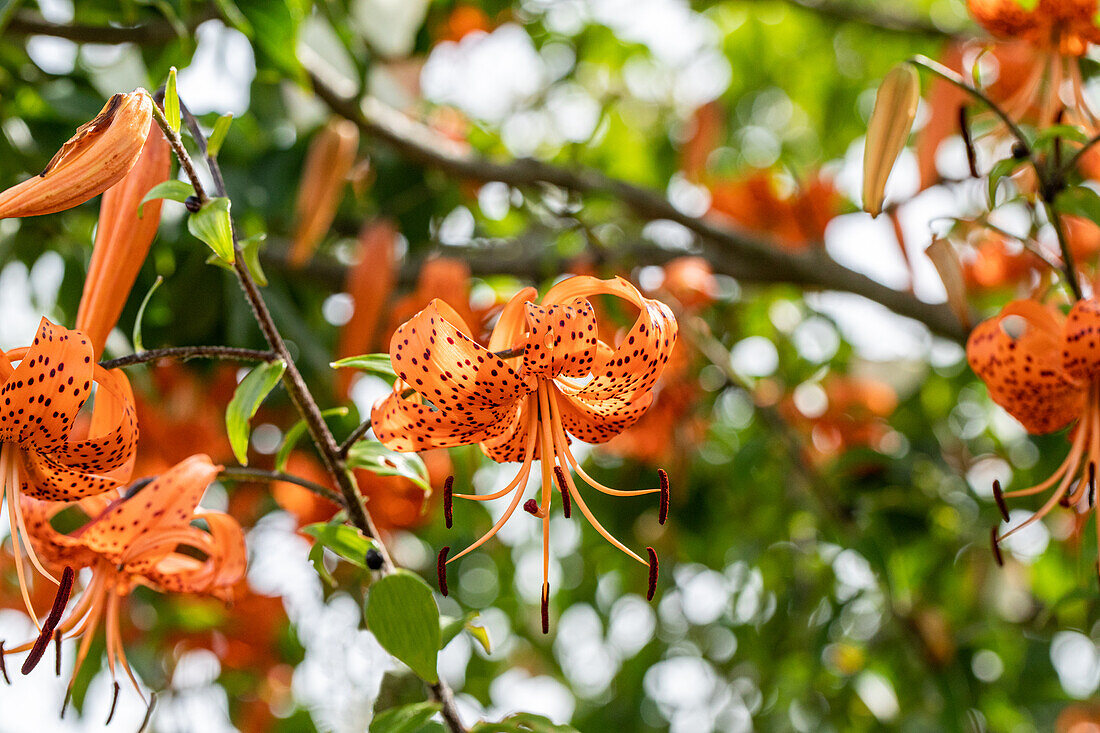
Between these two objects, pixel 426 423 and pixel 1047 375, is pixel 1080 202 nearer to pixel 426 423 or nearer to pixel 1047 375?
pixel 1047 375

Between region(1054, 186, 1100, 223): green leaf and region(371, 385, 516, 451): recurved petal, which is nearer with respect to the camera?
region(371, 385, 516, 451): recurved petal

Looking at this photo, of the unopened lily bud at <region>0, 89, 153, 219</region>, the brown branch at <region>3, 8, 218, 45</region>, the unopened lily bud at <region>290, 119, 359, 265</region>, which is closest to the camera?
the unopened lily bud at <region>0, 89, 153, 219</region>

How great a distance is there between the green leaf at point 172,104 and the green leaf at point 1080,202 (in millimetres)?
802

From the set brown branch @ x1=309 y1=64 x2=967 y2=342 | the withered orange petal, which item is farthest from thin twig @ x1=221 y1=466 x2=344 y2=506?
brown branch @ x1=309 y1=64 x2=967 y2=342

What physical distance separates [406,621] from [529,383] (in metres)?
0.21

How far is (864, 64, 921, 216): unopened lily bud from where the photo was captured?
0.92 metres

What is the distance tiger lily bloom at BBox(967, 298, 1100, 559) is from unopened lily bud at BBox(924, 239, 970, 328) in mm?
50

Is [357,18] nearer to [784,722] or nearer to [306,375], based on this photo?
[306,375]

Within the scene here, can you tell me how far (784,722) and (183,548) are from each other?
3.86 feet

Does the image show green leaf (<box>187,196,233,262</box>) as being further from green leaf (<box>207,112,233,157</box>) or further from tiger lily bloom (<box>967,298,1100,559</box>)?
tiger lily bloom (<box>967,298,1100,559</box>)

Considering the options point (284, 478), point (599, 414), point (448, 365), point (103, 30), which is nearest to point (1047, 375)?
point (599, 414)

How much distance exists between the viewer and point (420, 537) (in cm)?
189

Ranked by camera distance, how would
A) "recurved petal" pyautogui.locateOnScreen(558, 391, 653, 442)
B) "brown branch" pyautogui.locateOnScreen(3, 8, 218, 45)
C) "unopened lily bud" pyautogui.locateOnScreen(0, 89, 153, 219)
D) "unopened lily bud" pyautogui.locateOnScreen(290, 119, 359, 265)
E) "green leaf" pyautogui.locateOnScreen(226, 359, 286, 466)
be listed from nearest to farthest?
"unopened lily bud" pyautogui.locateOnScreen(0, 89, 153, 219), "green leaf" pyautogui.locateOnScreen(226, 359, 286, 466), "recurved petal" pyautogui.locateOnScreen(558, 391, 653, 442), "brown branch" pyautogui.locateOnScreen(3, 8, 218, 45), "unopened lily bud" pyautogui.locateOnScreen(290, 119, 359, 265)

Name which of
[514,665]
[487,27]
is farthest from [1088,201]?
[514,665]
